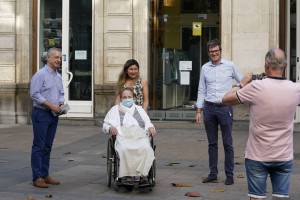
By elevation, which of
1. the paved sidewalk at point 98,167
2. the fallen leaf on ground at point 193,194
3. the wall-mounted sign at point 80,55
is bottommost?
the paved sidewalk at point 98,167

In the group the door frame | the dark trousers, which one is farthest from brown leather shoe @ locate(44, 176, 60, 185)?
the door frame

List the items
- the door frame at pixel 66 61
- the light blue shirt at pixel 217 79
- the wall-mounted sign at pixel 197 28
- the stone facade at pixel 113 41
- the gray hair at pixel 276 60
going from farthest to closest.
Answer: the door frame at pixel 66 61 → the wall-mounted sign at pixel 197 28 → the stone facade at pixel 113 41 → the light blue shirt at pixel 217 79 → the gray hair at pixel 276 60

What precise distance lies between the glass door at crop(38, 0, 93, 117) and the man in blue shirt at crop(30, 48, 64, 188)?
25.0 feet

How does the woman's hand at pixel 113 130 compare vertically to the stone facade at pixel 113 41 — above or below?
below

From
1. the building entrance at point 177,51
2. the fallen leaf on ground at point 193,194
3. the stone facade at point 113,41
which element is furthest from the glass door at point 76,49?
the fallen leaf on ground at point 193,194

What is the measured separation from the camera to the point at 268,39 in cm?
1499

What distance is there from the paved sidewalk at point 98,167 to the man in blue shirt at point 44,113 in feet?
0.82

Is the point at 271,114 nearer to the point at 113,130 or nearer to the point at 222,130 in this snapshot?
the point at 113,130

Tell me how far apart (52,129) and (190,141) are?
507cm

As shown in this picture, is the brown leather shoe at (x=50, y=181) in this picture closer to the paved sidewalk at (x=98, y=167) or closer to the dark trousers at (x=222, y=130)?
the paved sidewalk at (x=98, y=167)

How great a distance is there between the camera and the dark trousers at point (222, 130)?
29.1ft

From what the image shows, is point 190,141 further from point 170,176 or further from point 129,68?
point 129,68

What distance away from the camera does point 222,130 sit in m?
8.95

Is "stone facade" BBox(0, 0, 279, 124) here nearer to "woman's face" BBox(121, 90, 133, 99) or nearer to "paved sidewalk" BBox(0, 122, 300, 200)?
"paved sidewalk" BBox(0, 122, 300, 200)
